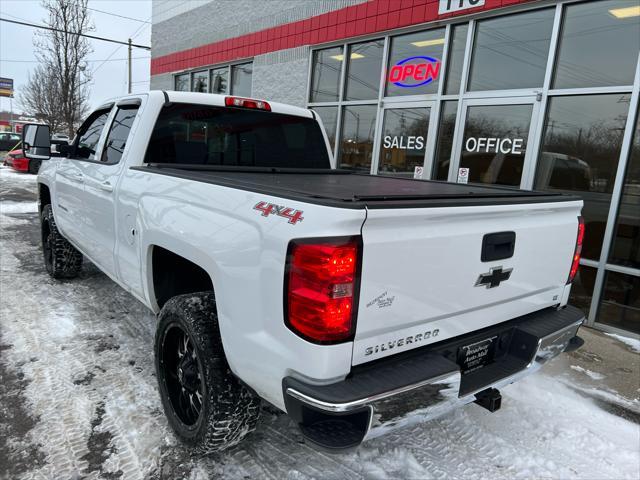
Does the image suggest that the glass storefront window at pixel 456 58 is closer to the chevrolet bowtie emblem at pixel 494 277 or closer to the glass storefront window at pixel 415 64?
the glass storefront window at pixel 415 64

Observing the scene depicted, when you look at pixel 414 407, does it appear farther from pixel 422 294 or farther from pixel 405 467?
pixel 405 467

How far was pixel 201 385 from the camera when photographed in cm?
232

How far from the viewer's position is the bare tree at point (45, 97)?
23081 millimetres

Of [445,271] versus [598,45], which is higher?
[598,45]

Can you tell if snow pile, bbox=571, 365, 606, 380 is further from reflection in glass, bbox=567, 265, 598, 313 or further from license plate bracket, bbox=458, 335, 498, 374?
license plate bracket, bbox=458, 335, 498, 374

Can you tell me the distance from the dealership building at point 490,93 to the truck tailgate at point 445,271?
3.16 metres

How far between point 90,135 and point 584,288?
5.56 metres

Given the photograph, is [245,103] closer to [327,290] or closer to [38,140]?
[38,140]

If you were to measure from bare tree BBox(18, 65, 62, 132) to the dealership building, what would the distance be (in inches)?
671

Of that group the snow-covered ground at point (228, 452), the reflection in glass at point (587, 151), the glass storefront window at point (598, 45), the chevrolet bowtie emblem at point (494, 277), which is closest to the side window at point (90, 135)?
the snow-covered ground at point (228, 452)

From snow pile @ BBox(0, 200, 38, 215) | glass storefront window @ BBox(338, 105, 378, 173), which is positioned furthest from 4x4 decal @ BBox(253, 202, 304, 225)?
snow pile @ BBox(0, 200, 38, 215)

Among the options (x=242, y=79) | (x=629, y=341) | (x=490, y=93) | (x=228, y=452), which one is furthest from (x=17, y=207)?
(x=629, y=341)

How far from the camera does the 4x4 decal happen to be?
5.91 feet

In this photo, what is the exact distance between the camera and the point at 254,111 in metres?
3.92
